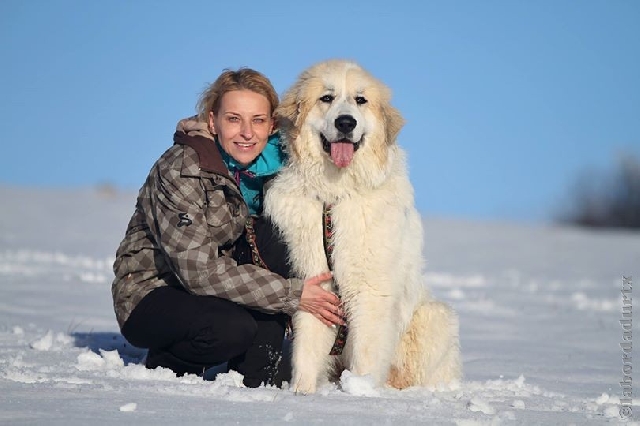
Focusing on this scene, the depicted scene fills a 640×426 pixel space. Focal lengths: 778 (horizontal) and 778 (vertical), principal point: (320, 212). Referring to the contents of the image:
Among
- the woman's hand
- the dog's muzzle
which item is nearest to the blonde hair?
the dog's muzzle

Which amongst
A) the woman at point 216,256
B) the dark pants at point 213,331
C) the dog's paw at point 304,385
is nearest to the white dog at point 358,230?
the dog's paw at point 304,385

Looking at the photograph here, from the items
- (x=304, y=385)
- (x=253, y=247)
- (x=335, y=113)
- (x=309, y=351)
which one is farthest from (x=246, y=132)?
(x=304, y=385)

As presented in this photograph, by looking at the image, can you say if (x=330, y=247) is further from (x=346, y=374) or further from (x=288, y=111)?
(x=288, y=111)

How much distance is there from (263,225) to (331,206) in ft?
1.37

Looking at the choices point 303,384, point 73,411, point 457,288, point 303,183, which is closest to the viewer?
point 73,411

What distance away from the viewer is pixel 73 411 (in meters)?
2.67

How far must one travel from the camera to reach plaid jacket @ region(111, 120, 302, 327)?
372cm

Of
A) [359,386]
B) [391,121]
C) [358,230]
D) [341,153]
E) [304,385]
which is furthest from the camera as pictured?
[391,121]

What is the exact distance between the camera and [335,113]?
388 cm

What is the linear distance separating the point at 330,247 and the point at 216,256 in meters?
0.56

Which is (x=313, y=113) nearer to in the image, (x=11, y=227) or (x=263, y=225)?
(x=263, y=225)

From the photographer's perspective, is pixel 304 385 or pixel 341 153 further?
pixel 341 153

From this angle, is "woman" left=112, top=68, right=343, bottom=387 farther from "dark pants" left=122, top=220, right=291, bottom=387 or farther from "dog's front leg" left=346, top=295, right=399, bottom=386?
"dog's front leg" left=346, top=295, right=399, bottom=386

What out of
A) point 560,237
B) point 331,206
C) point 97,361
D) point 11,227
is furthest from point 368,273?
point 560,237
